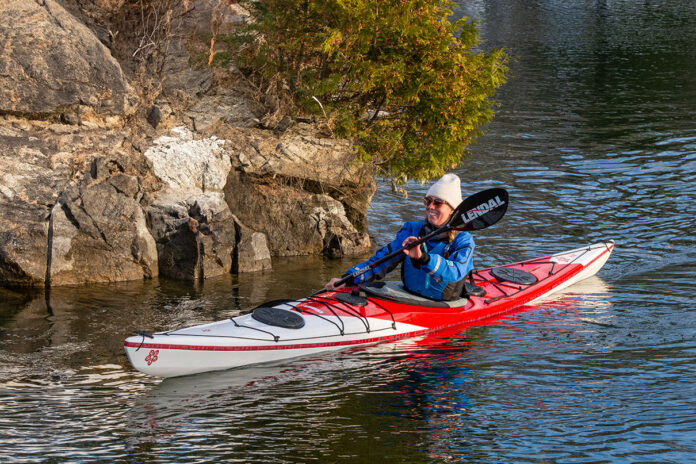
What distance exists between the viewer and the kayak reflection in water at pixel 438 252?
7848 mm

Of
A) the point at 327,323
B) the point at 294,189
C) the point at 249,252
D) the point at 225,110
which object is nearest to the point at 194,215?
the point at 249,252

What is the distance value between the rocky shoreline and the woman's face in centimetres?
320

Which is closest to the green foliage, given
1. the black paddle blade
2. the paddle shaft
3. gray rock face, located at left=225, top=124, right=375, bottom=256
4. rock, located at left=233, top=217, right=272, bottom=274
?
gray rock face, located at left=225, top=124, right=375, bottom=256

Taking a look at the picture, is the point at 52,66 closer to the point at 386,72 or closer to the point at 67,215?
the point at 67,215

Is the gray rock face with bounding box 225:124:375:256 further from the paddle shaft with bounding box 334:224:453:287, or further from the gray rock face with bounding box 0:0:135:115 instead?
the paddle shaft with bounding box 334:224:453:287

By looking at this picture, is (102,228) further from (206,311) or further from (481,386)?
(481,386)

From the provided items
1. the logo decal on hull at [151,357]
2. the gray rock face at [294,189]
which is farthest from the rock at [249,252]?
the logo decal on hull at [151,357]

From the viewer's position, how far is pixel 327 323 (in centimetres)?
791

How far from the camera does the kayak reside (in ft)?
23.7

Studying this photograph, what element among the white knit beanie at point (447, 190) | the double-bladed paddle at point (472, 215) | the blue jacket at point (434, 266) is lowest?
the blue jacket at point (434, 266)

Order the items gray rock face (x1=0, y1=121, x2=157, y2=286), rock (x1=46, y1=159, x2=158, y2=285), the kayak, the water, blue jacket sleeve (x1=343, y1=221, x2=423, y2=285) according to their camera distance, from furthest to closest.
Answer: rock (x1=46, y1=159, x2=158, y2=285) → gray rock face (x1=0, y1=121, x2=157, y2=286) → blue jacket sleeve (x1=343, y1=221, x2=423, y2=285) → the kayak → the water

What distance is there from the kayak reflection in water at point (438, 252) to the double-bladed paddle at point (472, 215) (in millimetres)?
76

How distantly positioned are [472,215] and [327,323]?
1.68m

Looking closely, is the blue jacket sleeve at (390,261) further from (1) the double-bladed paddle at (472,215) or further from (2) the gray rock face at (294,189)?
(2) the gray rock face at (294,189)
